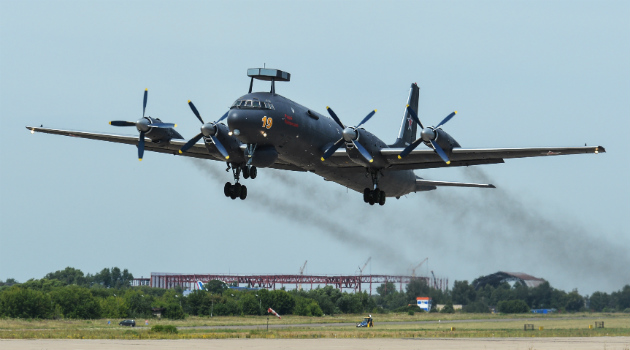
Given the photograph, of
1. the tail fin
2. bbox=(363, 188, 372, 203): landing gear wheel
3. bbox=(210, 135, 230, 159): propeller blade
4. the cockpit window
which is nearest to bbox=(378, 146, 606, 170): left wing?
bbox=(363, 188, 372, 203): landing gear wheel

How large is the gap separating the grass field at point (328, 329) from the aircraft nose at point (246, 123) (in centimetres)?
2603

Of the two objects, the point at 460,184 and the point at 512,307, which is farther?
the point at 512,307

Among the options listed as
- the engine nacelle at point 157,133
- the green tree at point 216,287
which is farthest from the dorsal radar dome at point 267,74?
the green tree at point 216,287

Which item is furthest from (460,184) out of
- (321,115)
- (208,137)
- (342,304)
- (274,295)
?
(342,304)

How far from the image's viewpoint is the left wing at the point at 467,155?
40.2 metres

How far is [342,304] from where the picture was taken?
358ft

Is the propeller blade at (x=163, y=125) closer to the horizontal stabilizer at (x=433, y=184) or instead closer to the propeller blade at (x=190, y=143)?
the propeller blade at (x=190, y=143)

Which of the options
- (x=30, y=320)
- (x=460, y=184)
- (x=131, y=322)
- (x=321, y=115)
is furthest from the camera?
(x=30, y=320)

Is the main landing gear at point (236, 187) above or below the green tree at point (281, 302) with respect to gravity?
above

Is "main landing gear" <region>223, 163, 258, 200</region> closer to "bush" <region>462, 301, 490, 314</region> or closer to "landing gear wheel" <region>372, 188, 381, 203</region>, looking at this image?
"landing gear wheel" <region>372, 188, 381, 203</region>

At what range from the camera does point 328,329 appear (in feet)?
241

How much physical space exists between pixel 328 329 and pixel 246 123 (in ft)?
133

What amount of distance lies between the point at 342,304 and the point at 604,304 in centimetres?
3507

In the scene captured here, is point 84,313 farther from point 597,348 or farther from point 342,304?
point 597,348
